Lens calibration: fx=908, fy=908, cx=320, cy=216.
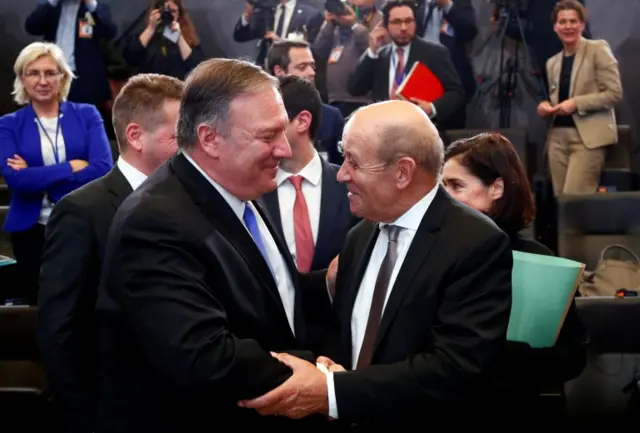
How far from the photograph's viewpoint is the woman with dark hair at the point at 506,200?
2432 millimetres

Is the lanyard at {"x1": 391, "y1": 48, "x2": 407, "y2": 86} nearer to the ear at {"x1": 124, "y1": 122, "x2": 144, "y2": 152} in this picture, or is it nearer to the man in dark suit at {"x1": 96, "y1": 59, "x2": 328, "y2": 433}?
the ear at {"x1": 124, "y1": 122, "x2": 144, "y2": 152}

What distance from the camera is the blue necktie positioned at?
2.01 m

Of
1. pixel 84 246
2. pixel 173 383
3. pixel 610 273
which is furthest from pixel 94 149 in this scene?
pixel 173 383

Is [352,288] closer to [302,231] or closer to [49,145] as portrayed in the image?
[302,231]

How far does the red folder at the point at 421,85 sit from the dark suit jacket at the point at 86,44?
2243 millimetres

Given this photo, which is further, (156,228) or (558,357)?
(558,357)

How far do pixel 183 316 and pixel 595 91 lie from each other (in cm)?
460

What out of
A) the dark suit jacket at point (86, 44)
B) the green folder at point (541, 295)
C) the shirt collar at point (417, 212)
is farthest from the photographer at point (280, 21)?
the shirt collar at point (417, 212)

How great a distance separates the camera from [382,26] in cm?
589

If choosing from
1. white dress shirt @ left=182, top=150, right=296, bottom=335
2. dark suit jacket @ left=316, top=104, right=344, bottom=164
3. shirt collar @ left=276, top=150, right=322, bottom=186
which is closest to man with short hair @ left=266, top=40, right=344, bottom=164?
dark suit jacket @ left=316, top=104, right=344, bottom=164

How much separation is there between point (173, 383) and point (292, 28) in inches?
201

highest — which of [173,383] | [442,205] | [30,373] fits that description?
[442,205]

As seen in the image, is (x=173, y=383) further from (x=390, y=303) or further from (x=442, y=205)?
(x=442, y=205)

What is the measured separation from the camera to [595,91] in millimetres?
5762
